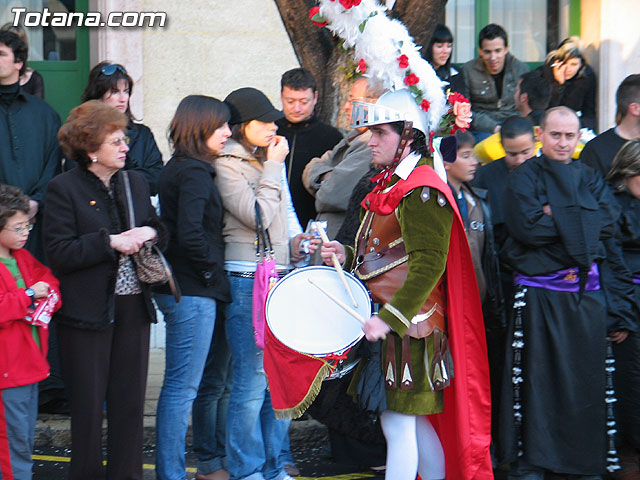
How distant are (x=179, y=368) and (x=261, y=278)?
0.62m

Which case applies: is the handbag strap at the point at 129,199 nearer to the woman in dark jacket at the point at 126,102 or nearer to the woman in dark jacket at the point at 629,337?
the woman in dark jacket at the point at 126,102

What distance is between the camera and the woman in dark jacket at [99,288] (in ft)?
15.1

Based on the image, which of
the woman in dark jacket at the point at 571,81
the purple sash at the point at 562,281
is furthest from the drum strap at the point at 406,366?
the woman in dark jacket at the point at 571,81

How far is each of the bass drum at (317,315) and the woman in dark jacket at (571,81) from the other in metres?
4.37

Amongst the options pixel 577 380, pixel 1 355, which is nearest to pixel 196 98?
pixel 1 355

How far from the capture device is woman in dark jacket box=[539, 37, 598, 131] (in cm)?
831

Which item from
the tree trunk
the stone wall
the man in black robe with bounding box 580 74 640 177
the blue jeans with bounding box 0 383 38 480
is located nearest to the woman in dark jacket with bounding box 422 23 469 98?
the tree trunk

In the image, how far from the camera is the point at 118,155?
4734 mm

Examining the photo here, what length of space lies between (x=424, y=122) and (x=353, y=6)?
71 cm

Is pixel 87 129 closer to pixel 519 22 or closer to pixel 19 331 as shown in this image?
pixel 19 331

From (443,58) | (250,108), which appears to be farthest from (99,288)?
Answer: (443,58)

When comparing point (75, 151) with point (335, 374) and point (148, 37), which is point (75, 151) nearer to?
point (335, 374)

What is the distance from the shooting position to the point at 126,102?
5891mm

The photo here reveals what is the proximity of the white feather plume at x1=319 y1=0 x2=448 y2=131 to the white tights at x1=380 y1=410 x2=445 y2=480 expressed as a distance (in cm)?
132
